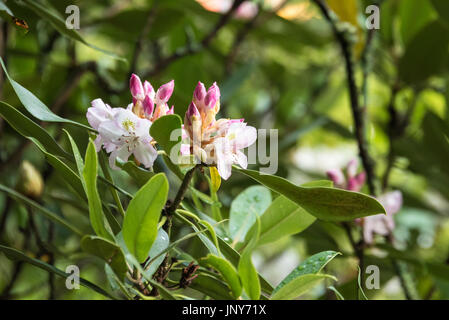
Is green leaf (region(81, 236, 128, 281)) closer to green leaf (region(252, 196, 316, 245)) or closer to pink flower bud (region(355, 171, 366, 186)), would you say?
green leaf (region(252, 196, 316, 245))

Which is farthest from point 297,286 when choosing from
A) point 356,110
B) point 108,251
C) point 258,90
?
point 258,90

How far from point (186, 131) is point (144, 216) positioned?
9cm

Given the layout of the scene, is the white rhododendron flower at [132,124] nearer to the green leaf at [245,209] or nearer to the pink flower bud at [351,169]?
the green leaf at [245,209]

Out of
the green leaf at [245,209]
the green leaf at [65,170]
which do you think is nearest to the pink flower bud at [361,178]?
the green leaf at [245,209]

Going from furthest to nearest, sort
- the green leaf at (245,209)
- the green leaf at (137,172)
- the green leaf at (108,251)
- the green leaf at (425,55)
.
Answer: the green leaf at (425,55), the green leaf at (245,209), the green leaf at (137,172), the green leaf at (108,251)

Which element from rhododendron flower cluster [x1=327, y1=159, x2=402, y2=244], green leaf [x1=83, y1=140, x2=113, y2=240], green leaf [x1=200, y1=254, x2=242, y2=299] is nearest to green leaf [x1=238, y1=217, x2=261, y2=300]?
green leaf [x1=200, y1=254, x2=242, y2=299]

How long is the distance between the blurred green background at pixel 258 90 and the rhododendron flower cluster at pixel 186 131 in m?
0.16

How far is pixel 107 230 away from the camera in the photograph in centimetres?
44

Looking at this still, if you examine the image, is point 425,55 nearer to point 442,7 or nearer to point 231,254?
point 442,7

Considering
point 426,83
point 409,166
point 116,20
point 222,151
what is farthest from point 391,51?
point 222,151

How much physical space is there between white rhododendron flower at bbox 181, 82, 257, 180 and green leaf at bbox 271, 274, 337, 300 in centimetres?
10

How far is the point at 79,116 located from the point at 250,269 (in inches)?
31.4

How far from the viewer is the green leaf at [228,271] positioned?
17.1 inches

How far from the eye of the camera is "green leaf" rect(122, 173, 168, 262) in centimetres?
42
